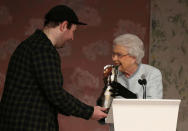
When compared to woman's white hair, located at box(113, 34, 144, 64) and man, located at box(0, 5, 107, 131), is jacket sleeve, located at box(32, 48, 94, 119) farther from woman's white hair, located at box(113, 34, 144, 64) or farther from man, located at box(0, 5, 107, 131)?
woman's white hair, located at box(113, 34, 144, 64)

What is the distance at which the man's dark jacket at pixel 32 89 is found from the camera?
6.66 feet

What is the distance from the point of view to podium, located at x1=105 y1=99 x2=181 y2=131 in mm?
1855

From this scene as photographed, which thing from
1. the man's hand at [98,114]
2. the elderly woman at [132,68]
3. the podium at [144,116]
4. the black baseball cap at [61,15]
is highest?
→ the black baseball cap at [61,15]

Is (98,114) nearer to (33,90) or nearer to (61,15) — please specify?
(33,90)

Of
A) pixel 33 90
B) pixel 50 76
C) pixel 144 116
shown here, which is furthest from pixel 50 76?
pixel 144 116

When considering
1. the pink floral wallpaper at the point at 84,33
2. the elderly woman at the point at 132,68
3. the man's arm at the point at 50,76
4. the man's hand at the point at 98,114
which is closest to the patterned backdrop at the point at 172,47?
the pink floral wallpaper at the point at 84,33

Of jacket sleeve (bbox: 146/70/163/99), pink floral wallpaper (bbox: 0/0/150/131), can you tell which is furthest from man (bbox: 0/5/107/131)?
pink floral wallpaper (bbox: 0/0/150/131)

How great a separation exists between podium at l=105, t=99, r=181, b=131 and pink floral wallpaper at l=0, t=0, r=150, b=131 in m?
2.04

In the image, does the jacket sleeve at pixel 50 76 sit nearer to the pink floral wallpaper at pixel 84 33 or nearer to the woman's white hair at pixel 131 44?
the woman's white hair at pixel 131 44

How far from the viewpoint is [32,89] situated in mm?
2049

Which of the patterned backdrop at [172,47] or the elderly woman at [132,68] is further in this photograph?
the patterned backdrop at [172,47]

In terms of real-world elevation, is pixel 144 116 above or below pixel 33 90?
below

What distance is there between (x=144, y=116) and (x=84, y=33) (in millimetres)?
2167

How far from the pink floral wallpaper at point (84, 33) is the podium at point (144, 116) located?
2.04m
